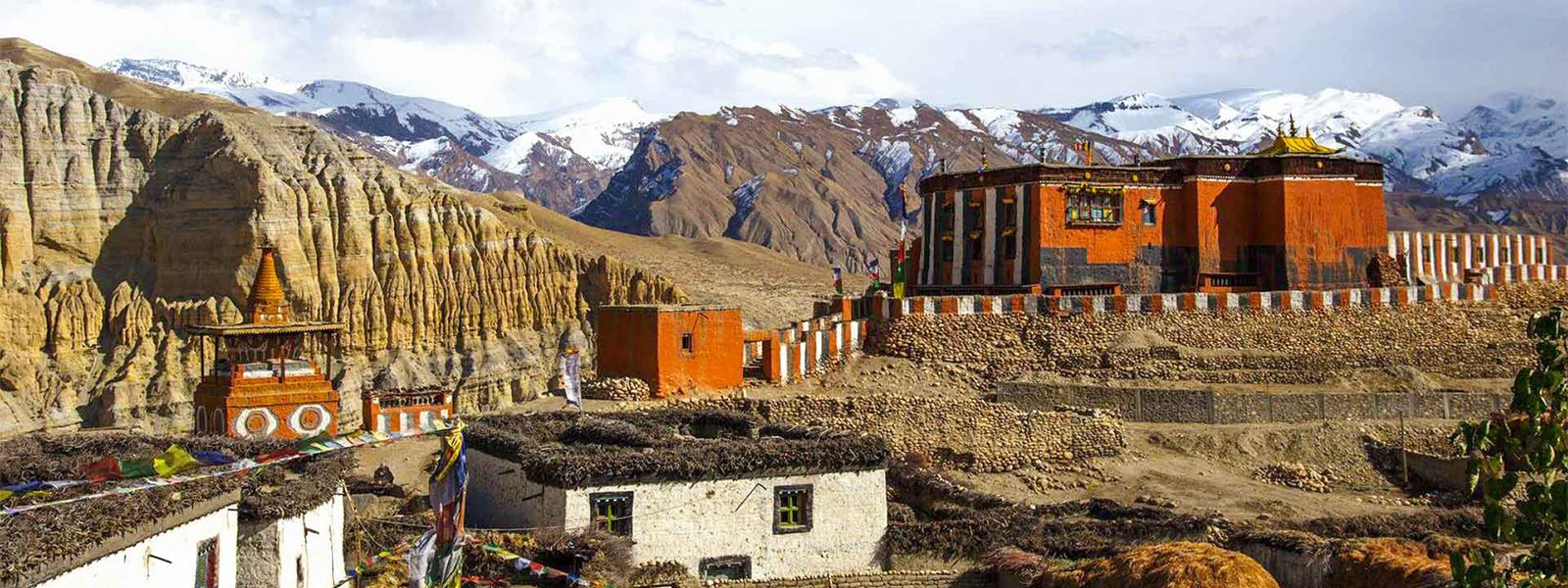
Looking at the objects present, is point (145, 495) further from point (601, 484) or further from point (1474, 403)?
point (1474, 403)

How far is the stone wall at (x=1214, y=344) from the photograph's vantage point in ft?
134

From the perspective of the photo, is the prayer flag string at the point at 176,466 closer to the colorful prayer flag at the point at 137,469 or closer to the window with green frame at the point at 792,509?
the colorful prayer flag at the point at 137,469

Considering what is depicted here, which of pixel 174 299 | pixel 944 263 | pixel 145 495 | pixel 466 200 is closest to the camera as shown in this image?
pixel 145 495

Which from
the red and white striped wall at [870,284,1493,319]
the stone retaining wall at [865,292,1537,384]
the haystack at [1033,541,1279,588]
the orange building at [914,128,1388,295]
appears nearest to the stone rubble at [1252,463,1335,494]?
the stone retaining wall at [865,292,1537,384]

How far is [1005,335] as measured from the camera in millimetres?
41312

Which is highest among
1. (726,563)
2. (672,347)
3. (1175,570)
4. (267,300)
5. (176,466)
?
(267,300)

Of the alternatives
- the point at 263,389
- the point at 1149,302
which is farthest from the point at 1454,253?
the point at 263,389

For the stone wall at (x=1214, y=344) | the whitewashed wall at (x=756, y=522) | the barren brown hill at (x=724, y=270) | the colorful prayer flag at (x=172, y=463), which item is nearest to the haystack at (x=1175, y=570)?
the whitewashed wall at (x=756, y=522)

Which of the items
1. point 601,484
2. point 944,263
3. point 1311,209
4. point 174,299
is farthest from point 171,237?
point 601,484

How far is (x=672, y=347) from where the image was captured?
1432 inches

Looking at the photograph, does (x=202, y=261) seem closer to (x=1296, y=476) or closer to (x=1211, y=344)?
(x=1211, y=344)

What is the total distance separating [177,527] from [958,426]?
21.5 meters

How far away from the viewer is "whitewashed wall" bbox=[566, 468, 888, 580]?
24.7m

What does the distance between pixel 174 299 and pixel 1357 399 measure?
67157mm
